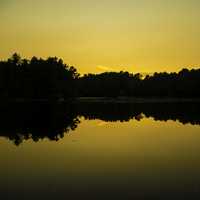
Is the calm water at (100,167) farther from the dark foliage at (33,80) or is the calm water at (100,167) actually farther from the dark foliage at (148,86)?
the dark foliage at (148,86)

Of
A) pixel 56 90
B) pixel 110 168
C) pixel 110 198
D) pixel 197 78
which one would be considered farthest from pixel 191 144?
pixel 197 78

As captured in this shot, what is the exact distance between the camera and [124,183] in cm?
1332

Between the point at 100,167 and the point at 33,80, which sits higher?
the point at 33,80

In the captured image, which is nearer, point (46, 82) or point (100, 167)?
point (100, 167)

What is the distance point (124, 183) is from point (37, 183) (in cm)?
269

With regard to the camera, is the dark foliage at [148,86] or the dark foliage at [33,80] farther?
the dark foliage at [148,86]

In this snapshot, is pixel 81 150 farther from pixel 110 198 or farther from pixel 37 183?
pixel 110 198

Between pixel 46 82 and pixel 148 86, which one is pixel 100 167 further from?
pixel 148 86

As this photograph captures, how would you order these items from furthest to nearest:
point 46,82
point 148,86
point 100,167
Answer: point 148,86 < point 46,82 < point 100,167

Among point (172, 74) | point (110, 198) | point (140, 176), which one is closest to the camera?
point (110, 198)

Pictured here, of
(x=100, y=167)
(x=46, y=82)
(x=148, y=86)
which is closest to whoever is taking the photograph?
(x=100, y=167)

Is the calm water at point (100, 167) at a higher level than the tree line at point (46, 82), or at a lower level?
lower

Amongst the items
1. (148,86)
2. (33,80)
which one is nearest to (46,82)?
(33,80)

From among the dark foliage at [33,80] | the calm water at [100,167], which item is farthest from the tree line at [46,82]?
the calm water at [100,167]
